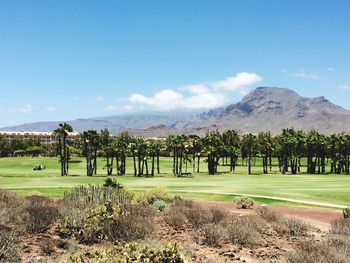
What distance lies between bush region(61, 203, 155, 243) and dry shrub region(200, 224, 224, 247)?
2.12 meters

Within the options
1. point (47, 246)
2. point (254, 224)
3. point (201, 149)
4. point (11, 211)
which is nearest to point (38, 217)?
point (11, 211)

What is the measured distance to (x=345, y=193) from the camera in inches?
1880

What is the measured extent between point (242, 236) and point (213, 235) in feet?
3.97

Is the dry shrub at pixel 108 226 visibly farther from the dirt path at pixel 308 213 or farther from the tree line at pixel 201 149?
the tree line at pixel 201 149

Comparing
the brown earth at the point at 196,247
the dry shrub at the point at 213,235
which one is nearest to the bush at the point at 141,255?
the brown earth at the point at 196,247

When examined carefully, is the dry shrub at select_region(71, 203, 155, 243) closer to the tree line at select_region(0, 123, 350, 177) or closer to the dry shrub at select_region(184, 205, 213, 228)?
the dry shrub at select_region(184, 205, 213, 228)

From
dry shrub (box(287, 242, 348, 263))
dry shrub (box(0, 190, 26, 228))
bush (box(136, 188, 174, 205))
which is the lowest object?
bush (box(136, 188, 174, 205))

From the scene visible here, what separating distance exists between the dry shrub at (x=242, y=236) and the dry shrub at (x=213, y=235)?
1.28 ft

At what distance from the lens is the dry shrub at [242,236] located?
17.3m

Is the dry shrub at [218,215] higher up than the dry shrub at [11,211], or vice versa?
the dry shrub at [11,211]

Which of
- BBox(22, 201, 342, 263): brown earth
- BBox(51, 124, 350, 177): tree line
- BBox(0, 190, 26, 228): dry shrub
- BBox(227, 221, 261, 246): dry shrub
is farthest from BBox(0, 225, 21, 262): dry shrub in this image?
BBox(51, 124, 350, 177): tree line

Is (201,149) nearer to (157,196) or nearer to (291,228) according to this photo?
(157,196)

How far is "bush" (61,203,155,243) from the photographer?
1677cm

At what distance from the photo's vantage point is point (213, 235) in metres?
17.0
